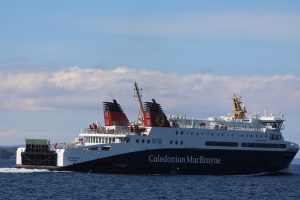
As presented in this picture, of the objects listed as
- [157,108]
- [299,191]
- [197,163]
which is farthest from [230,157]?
[299,191]

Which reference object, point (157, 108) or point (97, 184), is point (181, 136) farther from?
point (97, 184)

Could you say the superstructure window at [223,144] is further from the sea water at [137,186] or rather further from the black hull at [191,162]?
the sea water at [137,186]

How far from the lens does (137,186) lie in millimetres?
71062

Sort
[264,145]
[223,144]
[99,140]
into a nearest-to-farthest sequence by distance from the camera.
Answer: [99,140] < [223,144] < [264,145]

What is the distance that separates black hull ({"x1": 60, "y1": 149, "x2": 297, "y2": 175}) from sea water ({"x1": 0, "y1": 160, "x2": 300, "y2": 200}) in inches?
49.5

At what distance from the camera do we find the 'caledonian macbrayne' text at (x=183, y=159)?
8494 centimetres

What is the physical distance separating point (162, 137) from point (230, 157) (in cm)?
907

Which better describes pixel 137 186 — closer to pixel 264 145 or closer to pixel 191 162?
pixel 191 162

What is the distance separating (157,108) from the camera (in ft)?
288

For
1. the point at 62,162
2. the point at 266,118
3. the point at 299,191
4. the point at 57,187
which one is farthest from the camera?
the point at 266,118

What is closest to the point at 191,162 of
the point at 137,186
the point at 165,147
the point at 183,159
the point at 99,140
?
the point at 183,159

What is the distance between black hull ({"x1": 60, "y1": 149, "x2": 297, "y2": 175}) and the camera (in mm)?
82312

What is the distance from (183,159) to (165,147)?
9.03ft

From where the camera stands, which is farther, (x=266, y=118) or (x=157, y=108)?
(x=266, y=118)
